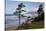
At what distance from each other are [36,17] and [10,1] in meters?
0.43

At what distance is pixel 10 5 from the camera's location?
1.13 meters

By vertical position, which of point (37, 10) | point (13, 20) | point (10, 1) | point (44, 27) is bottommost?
point (44, 27)

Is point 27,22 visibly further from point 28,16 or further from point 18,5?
point 18,5

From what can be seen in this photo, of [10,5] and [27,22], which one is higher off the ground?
[10,5]

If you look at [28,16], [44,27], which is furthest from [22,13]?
[44,27]

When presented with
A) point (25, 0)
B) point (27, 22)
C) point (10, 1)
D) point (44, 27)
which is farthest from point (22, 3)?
point (44, 27)

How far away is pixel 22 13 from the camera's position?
116cm

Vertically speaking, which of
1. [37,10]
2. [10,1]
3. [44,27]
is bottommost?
[44,27]

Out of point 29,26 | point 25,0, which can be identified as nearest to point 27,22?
point 29,26

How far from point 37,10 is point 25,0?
0.22m

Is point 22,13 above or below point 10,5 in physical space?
below

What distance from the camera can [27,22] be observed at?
3.84ft
